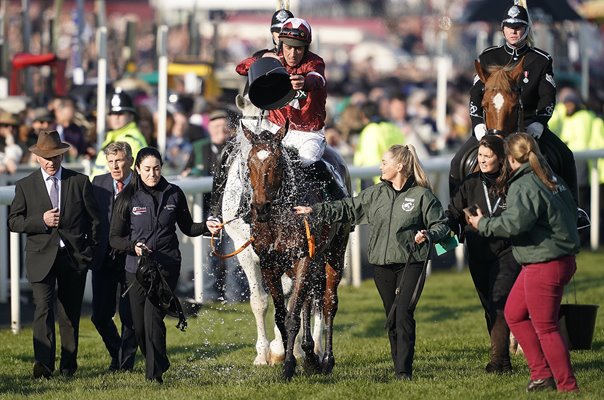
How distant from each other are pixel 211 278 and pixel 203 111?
6.88m

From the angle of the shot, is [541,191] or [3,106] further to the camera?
[3,106]

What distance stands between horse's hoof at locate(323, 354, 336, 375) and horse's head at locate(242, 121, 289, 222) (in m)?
1.40

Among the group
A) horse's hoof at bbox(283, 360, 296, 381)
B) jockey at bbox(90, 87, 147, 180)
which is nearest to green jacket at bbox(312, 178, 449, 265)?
horse's hoof at bbox(283, 360, 296, 381)

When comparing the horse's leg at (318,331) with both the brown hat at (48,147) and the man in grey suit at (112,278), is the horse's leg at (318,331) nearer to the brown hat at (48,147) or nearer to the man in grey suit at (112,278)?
the man in grey suit at (112,278)

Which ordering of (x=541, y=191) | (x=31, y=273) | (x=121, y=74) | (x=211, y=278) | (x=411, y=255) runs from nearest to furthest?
(x=541, y=191) < (x=411, y=255) < (x=31, y=273) < (x=211, y=278) < (x=121, y=74)

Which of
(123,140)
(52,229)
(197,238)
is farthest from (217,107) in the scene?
(52,229)

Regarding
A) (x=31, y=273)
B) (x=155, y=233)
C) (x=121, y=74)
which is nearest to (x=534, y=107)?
(x=155, y=233)

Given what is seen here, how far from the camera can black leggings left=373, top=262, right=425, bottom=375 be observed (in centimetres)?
976

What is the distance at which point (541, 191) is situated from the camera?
897cm

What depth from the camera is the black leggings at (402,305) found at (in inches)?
384

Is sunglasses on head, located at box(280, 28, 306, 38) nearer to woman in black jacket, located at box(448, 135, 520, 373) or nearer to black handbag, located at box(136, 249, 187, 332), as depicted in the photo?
woman in black jacket, located at box(448, 135, 520, 373)

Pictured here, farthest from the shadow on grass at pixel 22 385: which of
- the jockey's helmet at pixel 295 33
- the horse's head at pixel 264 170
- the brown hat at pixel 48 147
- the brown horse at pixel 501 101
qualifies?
the brown horse at pixel 501 101

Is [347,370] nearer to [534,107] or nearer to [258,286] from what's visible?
[258,286]

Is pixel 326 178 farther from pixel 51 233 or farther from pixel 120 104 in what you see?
pixel 120 104
